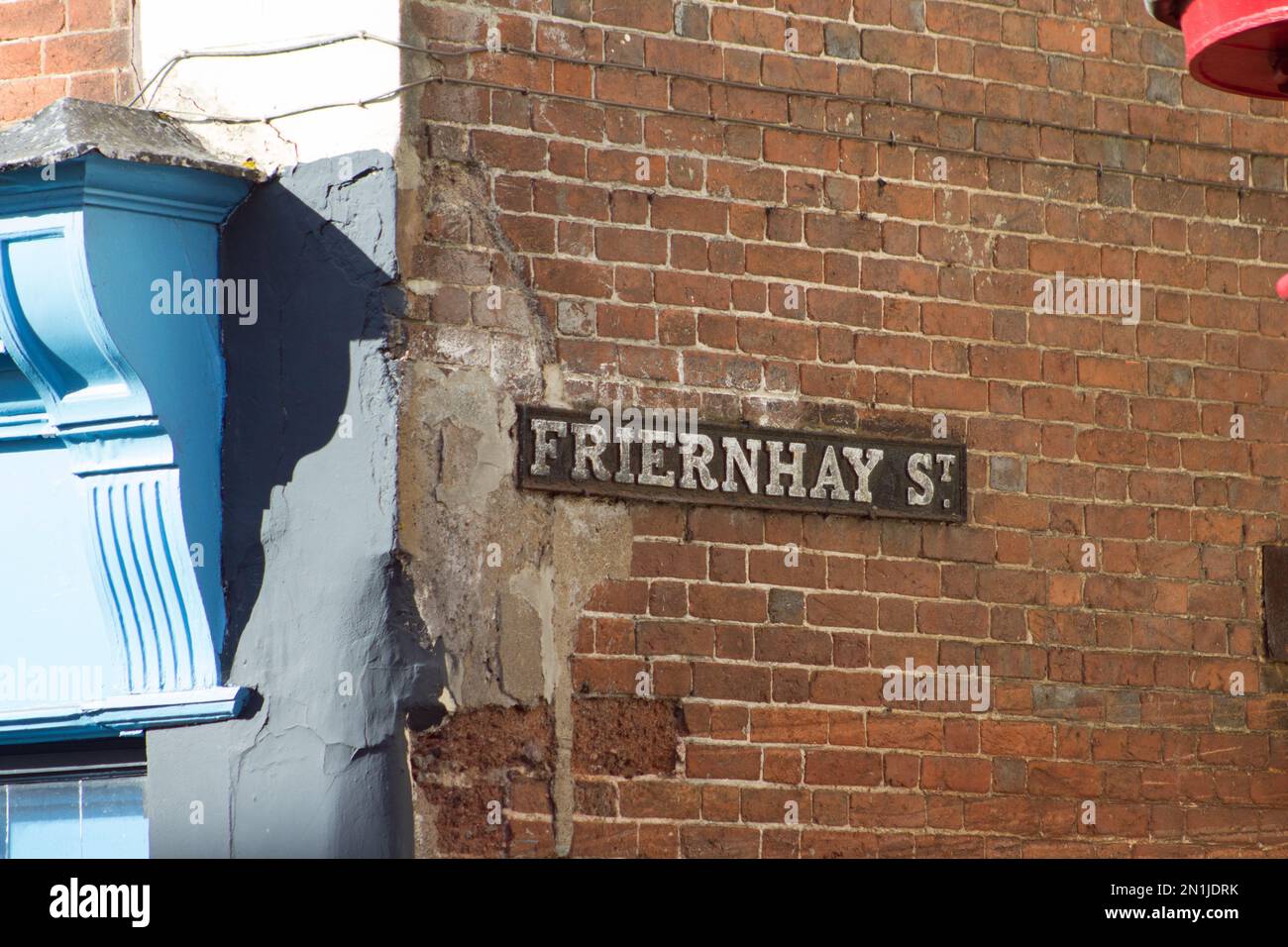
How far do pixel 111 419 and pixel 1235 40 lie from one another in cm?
333

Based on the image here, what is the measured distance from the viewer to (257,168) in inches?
240

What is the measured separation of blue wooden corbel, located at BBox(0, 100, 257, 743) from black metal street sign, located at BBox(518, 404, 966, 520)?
988 mm

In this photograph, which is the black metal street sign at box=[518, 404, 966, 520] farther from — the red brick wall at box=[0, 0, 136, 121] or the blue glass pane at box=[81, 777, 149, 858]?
the red brick wall at box=[0, 0, 136, 121]

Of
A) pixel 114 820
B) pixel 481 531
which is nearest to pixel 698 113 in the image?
pixel 481 531

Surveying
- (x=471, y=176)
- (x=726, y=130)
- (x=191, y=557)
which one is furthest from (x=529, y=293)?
(x=191, y=557)

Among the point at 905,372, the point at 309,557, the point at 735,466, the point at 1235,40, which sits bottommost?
the point at 309,557

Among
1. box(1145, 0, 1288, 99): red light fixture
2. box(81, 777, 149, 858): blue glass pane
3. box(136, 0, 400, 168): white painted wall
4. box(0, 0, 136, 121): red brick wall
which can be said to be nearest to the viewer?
box(1145, 0, 1288, 99): red light fixture

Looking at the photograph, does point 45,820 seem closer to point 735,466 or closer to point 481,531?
point 481,531

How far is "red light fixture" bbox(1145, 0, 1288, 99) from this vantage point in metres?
4.05

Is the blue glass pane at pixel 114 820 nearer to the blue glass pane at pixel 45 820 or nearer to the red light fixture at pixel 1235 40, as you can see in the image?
the blue glass pane at pixel 45 820

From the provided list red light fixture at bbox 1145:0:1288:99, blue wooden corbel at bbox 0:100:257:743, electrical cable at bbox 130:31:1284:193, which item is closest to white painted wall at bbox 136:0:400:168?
electrical cable at bbox 130:31:1284:193

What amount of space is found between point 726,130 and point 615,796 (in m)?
2.08

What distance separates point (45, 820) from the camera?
20.4 ft

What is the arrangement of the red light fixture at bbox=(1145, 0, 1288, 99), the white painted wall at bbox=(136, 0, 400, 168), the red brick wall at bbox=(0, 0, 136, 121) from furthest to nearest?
the red brick wall at bbox=(0, 0, 136, 121) → the white painted wall at bbox=(136, 0, 400, 168) → the red light fixture at bbox=(1145, 0, 1288, 99)
